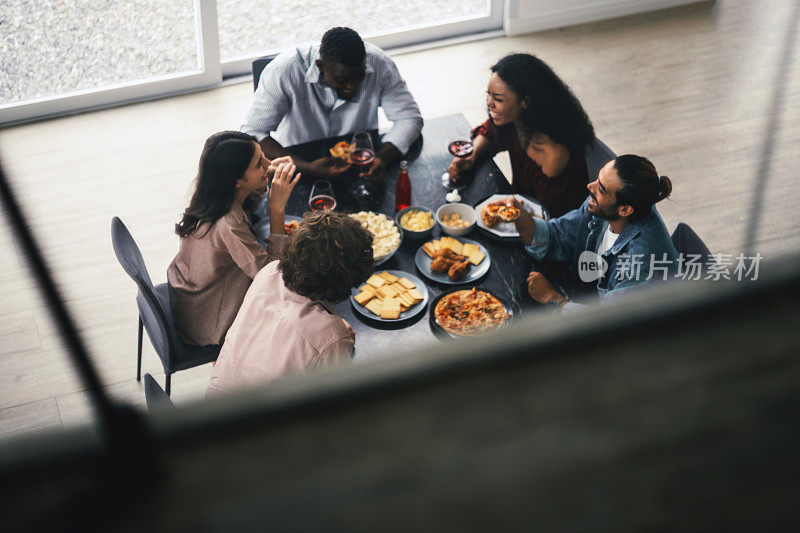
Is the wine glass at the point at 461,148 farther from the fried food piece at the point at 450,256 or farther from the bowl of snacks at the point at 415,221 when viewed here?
the fried food piece at the point at 450,256

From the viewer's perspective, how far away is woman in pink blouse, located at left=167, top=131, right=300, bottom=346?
245 cm

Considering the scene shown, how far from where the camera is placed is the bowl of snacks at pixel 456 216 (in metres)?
2.57

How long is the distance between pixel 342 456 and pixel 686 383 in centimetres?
6

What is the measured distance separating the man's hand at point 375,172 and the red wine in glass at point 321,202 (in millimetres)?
185

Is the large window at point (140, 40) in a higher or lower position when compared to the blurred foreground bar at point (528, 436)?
lower

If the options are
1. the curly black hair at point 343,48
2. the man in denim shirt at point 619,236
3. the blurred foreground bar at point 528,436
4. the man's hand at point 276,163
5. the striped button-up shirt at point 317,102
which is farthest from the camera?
the striped button-up shirt at point 317,102

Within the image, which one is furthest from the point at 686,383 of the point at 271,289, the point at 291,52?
the point at 291,52

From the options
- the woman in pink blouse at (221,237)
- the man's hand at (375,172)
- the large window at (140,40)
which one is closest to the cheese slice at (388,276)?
the woman in pink blouse at (221,237)

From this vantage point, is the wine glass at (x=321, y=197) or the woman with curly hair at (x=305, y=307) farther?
the wine glass at (x=321, y=197)

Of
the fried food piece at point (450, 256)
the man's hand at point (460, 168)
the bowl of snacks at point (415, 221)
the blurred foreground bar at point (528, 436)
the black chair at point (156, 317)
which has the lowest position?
the black chair at point (156, 317)

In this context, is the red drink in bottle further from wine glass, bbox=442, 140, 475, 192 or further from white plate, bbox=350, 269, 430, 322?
white plate, bbox=350, 269, 430, 322

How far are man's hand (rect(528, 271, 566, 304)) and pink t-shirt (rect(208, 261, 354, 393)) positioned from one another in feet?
Result: 2.05

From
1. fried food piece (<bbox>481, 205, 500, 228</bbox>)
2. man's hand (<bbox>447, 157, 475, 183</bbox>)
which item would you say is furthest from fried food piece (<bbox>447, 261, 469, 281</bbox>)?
man's hand (<bbox>447, 157, 475, 183</bbox>)

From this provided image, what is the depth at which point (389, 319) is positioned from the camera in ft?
7.38
